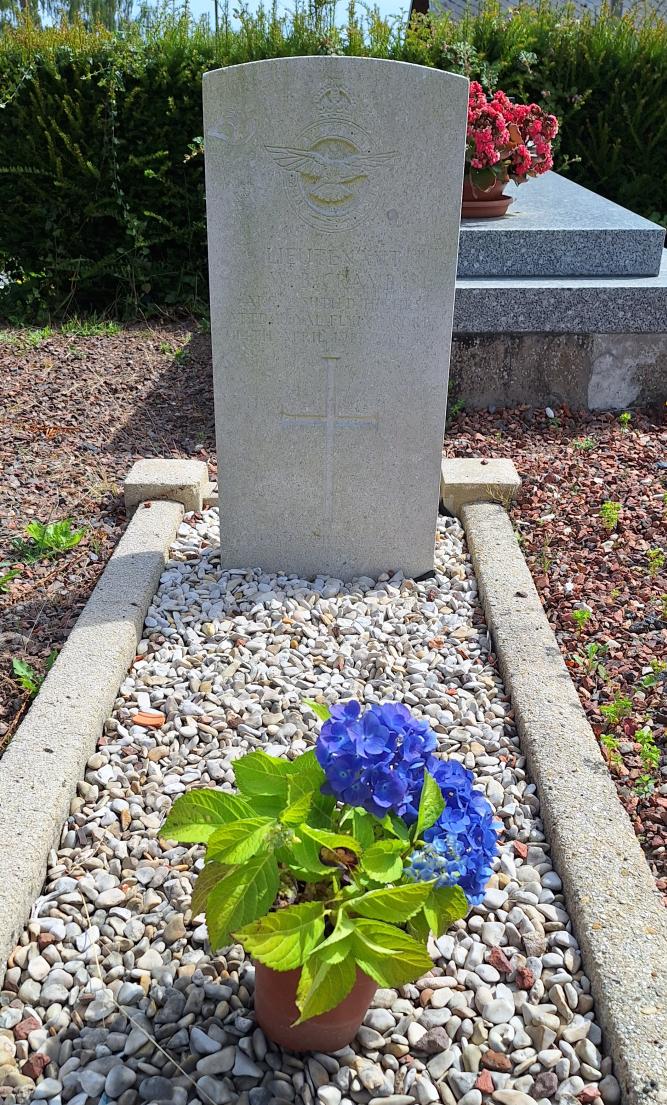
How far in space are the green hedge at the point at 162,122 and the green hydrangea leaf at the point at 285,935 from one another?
5.58 m

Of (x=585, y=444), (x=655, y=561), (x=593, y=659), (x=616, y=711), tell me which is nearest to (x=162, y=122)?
(x=585, y=444)

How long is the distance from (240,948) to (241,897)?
0.43 meters

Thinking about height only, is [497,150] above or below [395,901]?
above

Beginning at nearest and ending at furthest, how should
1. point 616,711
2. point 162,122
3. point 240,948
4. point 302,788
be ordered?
point 302,788 < point 240,948 < point 616,711 < point 162,122

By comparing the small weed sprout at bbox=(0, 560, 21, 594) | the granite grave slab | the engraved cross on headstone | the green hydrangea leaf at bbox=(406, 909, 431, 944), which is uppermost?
the granite grave slab

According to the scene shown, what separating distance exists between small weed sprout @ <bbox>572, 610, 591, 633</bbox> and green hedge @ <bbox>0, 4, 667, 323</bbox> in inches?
168

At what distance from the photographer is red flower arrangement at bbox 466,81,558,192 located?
4.93 meters

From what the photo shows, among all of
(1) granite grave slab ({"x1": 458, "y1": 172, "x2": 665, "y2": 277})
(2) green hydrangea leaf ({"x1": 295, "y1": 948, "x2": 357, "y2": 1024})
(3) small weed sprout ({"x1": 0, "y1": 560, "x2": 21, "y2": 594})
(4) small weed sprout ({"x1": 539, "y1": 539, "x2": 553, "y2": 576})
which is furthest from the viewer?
(1) granite grave slab ({"x1": 458, "y1": 172, "x2": 665, "y2": 277})

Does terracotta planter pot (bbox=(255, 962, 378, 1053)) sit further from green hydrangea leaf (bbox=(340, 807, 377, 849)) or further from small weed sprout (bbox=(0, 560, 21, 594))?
small weed sprout (bbox=(0, 560, 21, 594))

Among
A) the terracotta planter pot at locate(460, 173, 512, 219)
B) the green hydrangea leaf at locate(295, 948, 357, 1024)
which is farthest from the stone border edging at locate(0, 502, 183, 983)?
the terracotta planter pot at locate(460, 173, 512, 219)

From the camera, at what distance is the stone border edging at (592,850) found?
1.67m

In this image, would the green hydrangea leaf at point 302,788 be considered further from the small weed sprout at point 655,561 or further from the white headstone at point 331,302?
the small weed sprout at point 655,561

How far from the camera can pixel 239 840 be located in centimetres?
152

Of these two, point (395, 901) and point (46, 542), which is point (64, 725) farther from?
point (46, 542)
